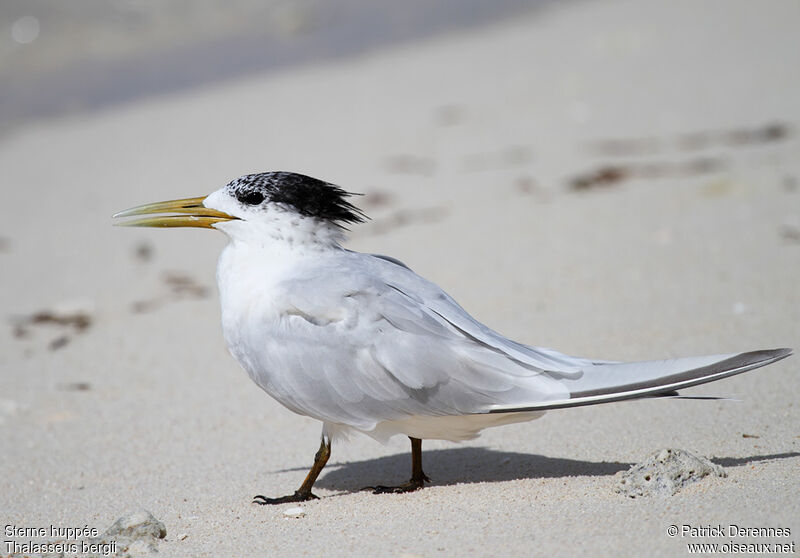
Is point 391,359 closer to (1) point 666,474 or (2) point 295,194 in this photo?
(2) point 295,194

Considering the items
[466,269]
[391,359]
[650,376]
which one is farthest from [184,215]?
[466,269]

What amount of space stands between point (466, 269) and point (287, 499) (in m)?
2.65

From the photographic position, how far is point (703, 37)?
377 inches

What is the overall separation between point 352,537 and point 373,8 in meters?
11.5

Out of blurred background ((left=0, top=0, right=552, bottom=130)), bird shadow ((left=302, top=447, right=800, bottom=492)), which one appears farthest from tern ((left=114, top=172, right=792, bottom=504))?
blurred background ((left=0, top=0, right=552, bottom=130))

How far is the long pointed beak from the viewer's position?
3.71 meters

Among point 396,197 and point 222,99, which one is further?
point 222,99

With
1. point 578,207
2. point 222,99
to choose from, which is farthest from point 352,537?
point 222,99

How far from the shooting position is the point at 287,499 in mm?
3477

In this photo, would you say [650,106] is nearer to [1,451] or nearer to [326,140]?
[326,140]

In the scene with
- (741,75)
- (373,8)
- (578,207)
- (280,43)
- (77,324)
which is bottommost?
(77,324)

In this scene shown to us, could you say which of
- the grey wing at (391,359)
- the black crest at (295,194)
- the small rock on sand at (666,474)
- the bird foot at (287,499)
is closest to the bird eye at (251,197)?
the black crest at (295,194)

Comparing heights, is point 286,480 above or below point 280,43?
below

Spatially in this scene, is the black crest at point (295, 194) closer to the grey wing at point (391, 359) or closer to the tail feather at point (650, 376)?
the grey wing at point (391, 359)
